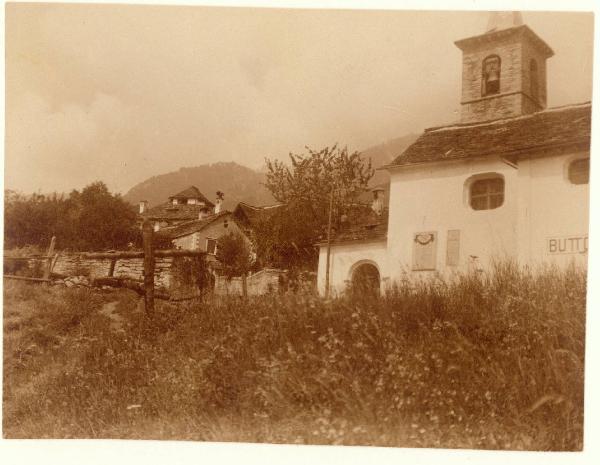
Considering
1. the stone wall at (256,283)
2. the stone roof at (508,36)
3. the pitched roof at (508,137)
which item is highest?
the stone roof at (508,36)

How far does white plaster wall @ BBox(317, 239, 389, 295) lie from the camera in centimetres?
671

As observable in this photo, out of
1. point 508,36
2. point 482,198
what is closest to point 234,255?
point 482,198

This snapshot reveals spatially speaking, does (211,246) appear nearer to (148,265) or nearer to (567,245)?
(148,265)

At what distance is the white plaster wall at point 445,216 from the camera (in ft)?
22.4

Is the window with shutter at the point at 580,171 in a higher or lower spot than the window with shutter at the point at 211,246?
higher

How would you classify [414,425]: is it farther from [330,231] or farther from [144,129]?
[144,129]

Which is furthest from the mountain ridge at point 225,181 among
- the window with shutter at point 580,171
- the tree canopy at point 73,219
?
the window with shutter at point 580,171

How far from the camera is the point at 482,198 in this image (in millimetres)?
7426

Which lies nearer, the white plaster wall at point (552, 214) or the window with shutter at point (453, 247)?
the white plaster wall at point (552, 214)

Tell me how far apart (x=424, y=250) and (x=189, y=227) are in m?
2.87

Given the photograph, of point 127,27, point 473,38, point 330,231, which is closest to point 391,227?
point 330,231

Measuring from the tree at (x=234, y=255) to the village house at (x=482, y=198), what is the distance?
3.03ft

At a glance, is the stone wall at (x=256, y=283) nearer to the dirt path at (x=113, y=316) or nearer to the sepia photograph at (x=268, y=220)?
the sepia photograph at (x=268, y=220)

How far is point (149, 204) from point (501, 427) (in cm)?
454
